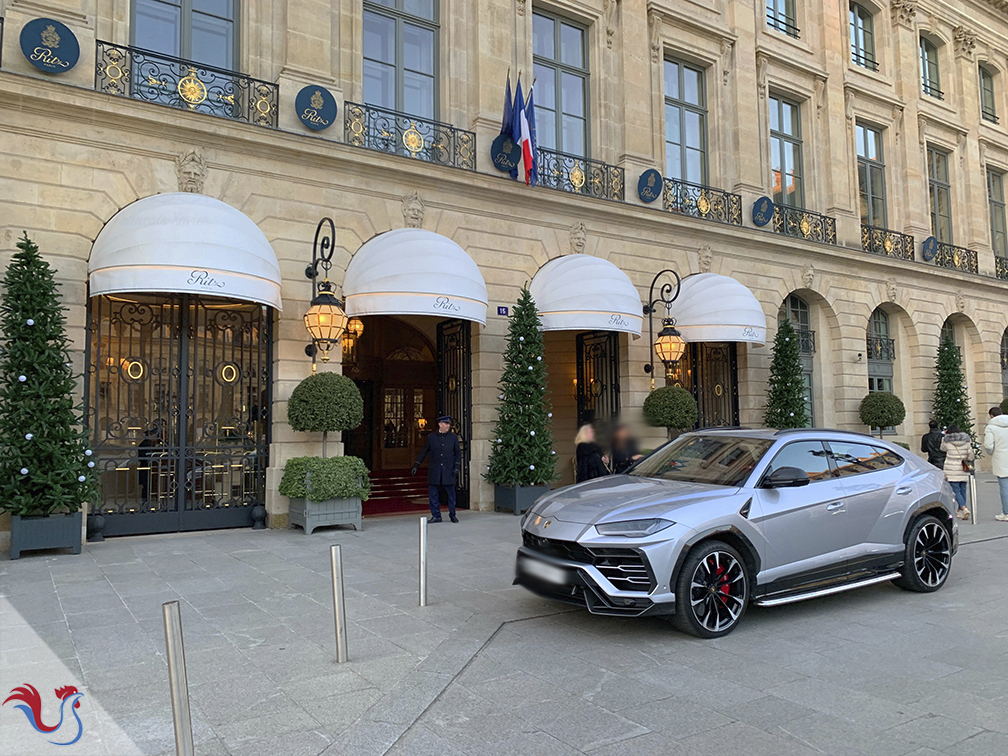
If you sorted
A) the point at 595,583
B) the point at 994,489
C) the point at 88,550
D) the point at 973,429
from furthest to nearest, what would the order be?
1. the point at 973,429
2. the point at 994,489
3. the point at 88,550
4. the point at 595,583

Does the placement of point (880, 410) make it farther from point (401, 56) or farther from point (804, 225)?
point (401, 56)

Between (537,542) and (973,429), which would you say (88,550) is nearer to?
(537,542)

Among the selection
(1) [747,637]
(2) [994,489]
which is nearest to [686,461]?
(1) [747,637]

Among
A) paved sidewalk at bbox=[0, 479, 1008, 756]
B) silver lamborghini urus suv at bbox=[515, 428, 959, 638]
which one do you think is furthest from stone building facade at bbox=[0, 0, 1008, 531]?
silver lamborghini urus suv at bbox=[515, 428, 959, 638]

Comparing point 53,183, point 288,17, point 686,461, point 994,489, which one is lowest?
point 994,489

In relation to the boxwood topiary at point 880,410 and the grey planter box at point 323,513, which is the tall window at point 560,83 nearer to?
the grey planter box at point 323,513

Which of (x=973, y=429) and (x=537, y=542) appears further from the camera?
(x=973, y=429)

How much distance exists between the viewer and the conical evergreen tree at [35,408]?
932cm

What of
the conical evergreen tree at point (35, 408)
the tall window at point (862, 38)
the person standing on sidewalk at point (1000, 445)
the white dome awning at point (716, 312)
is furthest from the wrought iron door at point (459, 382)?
the tall window at point (862, 38)

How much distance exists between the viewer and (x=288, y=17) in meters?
12.9

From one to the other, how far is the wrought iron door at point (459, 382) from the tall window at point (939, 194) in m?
18.9

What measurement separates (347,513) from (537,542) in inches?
240

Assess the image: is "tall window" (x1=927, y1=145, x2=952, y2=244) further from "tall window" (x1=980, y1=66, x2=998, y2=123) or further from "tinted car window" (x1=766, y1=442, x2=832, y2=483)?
"tinted car window" (x1=766, y1=442, x2=832, y2=483)

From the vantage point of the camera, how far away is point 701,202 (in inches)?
729
